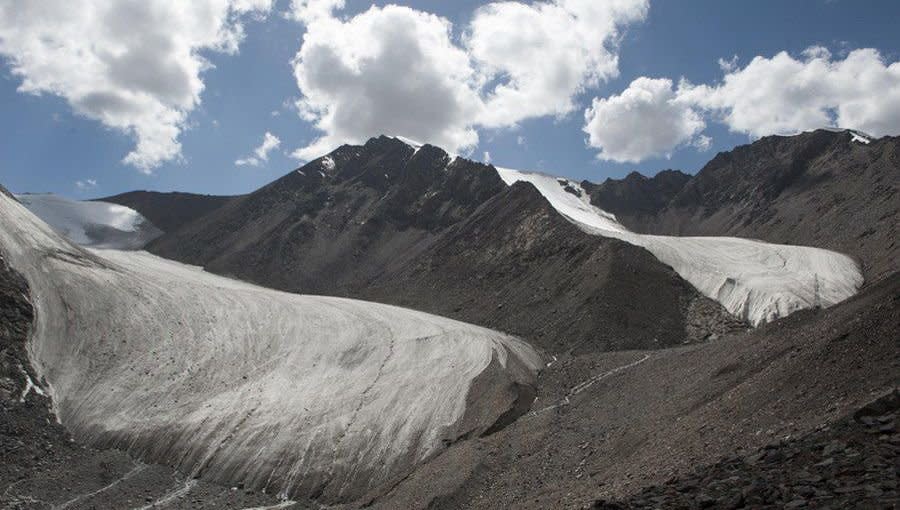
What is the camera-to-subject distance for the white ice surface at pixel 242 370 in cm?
3192

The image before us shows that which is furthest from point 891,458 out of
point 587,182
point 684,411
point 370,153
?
point 587,182

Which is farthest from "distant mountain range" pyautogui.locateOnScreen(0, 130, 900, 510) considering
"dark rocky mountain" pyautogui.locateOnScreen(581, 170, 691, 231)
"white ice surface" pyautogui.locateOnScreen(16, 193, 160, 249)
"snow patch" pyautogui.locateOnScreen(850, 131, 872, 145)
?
"white ice surface" pyautogui.locateOnScreen(16, 193, 160, 249)

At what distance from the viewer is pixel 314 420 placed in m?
34.0

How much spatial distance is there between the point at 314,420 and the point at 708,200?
118221 mm

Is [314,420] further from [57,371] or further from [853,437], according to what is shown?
[853,437]

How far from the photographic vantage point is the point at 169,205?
141500mm

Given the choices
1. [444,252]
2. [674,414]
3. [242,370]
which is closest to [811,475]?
[674,414]

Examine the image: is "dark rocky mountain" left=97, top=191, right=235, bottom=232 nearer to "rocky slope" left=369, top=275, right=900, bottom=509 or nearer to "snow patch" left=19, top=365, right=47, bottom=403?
"snow patch" left=19, top=365, right=47, bottom=403

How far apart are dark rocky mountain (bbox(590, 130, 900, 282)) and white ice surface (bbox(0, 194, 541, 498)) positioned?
4143cm

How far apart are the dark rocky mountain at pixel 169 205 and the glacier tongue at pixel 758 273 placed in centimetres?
8941

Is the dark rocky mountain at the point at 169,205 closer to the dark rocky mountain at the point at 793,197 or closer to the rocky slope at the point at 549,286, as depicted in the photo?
the rocky slope at the point at 549,286

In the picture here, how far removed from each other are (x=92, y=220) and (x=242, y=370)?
11093cm

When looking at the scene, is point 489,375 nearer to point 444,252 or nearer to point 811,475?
point 811,475

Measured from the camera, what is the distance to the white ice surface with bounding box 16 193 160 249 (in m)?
125
